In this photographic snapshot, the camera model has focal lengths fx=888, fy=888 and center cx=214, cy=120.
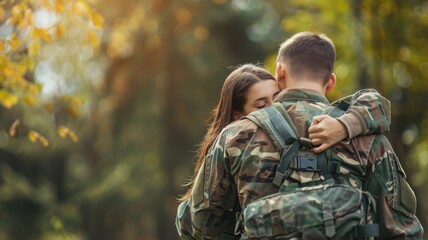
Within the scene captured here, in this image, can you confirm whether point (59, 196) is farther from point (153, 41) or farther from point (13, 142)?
point (153, 41)

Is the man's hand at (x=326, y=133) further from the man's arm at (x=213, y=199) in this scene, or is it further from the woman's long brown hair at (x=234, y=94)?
the woman's long brown hair at (x=234, y=94)

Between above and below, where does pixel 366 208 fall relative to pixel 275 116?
below

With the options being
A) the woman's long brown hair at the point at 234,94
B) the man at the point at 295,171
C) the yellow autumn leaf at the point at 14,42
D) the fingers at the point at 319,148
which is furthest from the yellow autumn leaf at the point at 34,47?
the fingers at the point at 319,148

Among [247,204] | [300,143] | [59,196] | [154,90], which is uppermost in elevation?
[300,143]

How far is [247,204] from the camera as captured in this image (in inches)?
159

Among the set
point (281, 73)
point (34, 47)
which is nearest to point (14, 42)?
point (34, 47)

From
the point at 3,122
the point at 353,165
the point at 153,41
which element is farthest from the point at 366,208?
the point at 153,41

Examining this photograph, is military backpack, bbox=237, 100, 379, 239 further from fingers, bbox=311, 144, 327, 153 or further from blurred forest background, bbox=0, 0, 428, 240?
blurred forest background, bbox=0, 0, 428, 240

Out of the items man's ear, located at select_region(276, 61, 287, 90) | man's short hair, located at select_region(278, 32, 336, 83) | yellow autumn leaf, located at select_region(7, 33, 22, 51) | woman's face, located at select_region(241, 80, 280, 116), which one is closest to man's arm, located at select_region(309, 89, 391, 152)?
man's short hair, located at select_region(278, 32, 336, 83)

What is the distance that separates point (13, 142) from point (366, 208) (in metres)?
23.5

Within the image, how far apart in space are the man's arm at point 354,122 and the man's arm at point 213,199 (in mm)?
470

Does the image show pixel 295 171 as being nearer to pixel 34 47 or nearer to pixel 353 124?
pixel 353 124

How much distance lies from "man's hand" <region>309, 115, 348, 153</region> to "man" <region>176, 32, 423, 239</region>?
1 centimetres

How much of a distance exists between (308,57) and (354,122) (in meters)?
0.38
